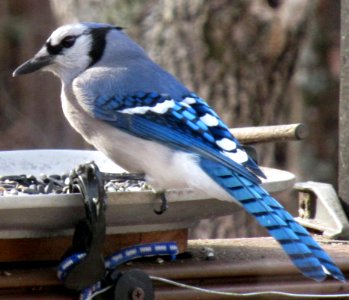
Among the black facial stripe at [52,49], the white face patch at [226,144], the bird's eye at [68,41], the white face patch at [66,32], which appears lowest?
the white face patch at [226,144]

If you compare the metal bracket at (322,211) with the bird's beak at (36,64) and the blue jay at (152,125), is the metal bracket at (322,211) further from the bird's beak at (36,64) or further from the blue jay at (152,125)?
the bird's beak at (36,64)

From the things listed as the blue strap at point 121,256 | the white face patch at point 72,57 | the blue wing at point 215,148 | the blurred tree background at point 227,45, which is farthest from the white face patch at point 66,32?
the blurred tree background at point 227,45

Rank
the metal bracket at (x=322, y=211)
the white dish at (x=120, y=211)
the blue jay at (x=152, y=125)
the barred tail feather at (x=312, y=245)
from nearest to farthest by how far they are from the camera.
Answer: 1. the white dish at (x=120, y=211)
2. the barred tail feather at (x=312, y=245)
3. the blue jay at (x=152, y=125)
4. the metal bracket at (x=322, y=211)

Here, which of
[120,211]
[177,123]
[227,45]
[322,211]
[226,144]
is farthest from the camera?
[227,45]

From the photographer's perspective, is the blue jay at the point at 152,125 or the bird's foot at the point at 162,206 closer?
the bird's foot at the point at 162,206

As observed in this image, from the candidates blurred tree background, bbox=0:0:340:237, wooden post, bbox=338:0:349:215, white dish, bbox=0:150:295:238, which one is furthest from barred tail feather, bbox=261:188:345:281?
blurred tree background, bbox=0:0:340:237

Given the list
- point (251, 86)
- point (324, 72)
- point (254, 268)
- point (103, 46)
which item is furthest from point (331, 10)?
point (254, 268)

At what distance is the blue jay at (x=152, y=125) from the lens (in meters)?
2.61

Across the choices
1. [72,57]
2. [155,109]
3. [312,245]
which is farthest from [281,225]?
[72,57]

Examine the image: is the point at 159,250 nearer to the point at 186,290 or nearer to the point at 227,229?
the point at 186,290

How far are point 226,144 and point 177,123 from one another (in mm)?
158

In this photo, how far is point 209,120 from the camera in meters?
2.95

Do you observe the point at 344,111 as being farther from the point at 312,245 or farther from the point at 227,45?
the point at 227,45

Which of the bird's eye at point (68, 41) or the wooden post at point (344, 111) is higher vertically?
the bird's eye at point (68, 41)
